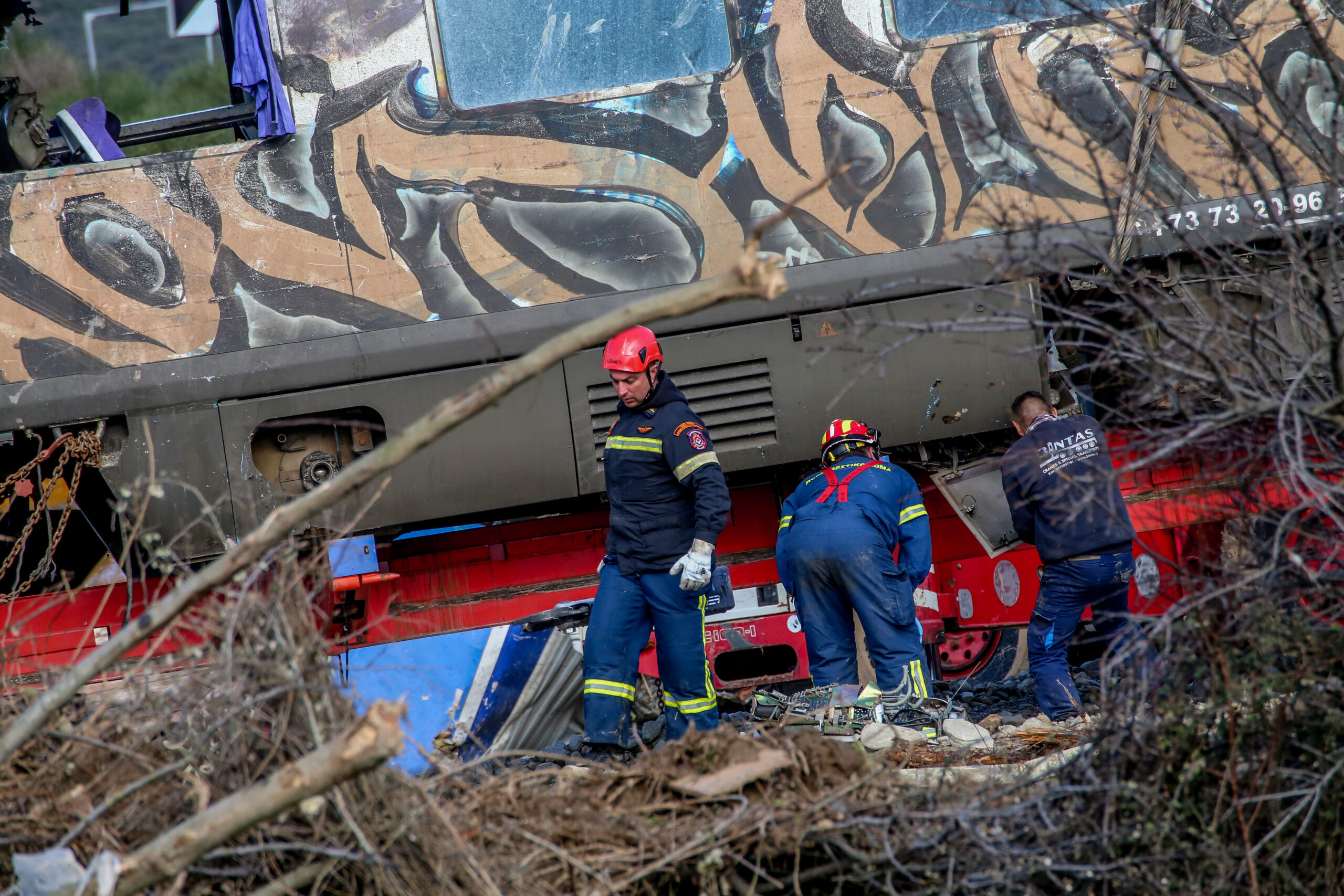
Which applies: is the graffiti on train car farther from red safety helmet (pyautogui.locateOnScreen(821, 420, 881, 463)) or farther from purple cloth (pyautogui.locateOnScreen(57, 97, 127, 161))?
red safety helmet (pyautogui.locateOnScreen(821, 420, 881, 463))

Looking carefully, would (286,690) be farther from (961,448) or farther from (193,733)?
(961,448)

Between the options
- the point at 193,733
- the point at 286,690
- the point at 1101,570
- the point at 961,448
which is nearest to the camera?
the point at 286,690

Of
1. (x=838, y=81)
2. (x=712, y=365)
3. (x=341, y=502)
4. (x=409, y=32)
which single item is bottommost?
(x=341, y=502)

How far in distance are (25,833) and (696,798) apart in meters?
1.70

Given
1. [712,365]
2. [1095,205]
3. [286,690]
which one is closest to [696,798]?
[286,690]

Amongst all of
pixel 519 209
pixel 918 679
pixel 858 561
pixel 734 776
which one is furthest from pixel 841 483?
pixel 734 776

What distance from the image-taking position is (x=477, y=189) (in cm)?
545

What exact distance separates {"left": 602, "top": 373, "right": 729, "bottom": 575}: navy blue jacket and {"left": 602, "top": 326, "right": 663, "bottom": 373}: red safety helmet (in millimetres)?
155

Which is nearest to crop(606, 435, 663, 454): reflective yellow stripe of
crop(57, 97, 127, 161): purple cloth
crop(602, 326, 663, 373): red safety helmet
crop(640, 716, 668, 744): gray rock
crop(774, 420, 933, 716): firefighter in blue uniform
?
crop(602, 326, 663, 373): red safety helmet

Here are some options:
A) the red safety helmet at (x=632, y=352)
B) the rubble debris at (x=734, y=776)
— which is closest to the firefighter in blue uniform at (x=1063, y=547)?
the red safety helmet at (x=632, y=352)

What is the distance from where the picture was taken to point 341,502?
5441 millimetres

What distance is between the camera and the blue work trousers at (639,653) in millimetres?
4906

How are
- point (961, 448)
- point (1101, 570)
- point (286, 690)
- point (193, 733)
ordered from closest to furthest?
point (286, 690), point (193, 733), point (1101, 570), point (961, 448)

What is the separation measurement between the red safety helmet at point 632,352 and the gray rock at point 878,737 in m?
1.80
